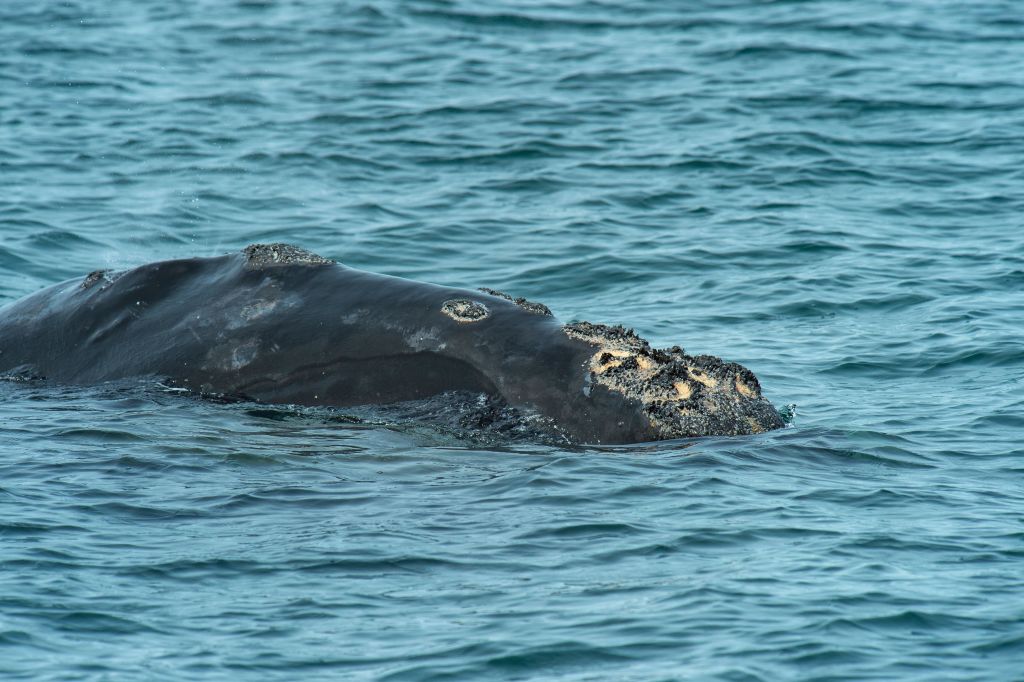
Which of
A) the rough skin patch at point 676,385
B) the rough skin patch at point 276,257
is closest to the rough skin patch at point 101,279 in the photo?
the rough skin patch at point 276,257

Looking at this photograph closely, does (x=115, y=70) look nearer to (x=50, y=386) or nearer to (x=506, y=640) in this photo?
(x=50, y=386)

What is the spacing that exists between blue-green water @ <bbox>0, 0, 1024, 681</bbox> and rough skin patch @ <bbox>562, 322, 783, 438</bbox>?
22 cm

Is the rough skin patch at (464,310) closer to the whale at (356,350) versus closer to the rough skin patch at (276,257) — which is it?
the whale at (356,350)

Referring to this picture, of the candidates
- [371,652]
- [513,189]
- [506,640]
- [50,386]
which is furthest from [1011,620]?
[513,189]

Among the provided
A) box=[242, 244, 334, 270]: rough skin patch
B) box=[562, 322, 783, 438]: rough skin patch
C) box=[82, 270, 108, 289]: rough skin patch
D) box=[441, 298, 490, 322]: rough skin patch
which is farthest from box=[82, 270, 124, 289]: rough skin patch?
box=[562, 322, 783, 438]: rough skin patch

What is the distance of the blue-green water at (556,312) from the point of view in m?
6.95

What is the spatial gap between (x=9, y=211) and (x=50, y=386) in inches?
361

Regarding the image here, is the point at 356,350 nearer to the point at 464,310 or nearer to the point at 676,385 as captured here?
the point at 464,310

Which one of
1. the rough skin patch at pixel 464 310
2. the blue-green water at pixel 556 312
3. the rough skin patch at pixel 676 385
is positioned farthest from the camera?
the rough skin patch at pixel 464 310

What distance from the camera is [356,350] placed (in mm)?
9570

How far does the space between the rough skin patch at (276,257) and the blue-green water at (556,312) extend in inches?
39.6

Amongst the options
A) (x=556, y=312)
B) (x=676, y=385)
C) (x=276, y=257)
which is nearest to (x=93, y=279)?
(x=276, y=257)

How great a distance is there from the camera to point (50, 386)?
10.3 metres

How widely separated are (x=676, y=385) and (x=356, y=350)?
200 centimetres
